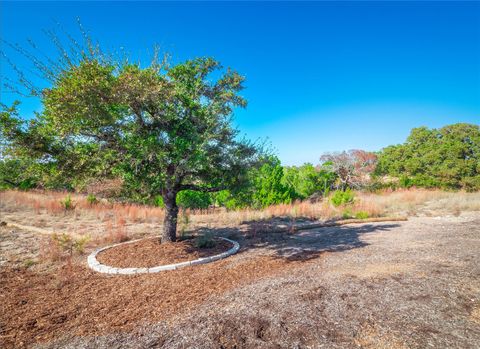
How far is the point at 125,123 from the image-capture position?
15.7ft

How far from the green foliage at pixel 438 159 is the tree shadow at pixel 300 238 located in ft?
50.2

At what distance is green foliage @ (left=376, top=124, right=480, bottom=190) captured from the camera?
2055 centimetres

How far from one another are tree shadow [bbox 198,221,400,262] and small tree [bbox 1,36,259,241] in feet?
9.95

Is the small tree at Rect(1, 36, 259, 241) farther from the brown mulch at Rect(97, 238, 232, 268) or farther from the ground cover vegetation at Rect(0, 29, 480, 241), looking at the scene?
the brown mulch at Rect(97, 238, 232, 268)

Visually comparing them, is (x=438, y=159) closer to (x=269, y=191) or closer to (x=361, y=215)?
(x=361, y=215)

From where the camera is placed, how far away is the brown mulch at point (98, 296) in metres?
3.08

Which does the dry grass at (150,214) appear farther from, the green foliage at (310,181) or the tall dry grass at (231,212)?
the green foliage at (310,181)

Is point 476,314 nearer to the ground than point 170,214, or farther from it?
nearer to the ground

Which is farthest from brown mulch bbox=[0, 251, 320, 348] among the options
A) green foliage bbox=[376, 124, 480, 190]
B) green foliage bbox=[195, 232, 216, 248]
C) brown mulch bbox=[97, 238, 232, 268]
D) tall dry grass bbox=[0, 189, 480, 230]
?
green foliage bbox=[376, 124, 480, 190]

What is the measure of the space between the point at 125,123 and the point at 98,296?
117 inches

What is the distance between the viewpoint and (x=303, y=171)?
2306 centimetres

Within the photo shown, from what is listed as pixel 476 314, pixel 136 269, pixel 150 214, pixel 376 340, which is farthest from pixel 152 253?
pixel 150 214

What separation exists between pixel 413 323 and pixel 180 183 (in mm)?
5038

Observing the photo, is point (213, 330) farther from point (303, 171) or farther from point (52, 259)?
point (303, 171)
